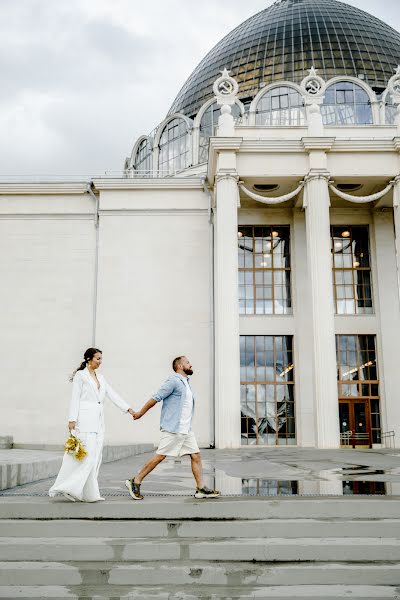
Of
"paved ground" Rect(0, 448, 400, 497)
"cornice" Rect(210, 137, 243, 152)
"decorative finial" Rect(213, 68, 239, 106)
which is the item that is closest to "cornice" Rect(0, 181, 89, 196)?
"cornice" Rect(210, 137, 243, 152)

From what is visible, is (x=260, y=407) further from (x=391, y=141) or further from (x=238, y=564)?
(x=238, y=564)

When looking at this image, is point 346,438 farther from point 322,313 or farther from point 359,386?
point 322,313

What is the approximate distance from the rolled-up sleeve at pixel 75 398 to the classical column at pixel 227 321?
15.5 metres

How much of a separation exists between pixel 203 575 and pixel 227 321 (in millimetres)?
17554

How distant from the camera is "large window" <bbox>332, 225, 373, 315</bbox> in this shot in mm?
27141

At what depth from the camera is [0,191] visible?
2764cm

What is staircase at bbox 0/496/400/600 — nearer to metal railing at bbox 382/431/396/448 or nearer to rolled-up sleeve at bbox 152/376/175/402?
rolled-up sleeve at bbox 152/376/175/402

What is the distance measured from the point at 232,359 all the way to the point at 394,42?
29599 millimetres

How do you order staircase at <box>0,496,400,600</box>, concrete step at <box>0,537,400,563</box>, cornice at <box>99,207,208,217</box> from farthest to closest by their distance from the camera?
cornice at <box>99,207,208,217</box> → concrete step at <box>0,537,400,563</box> → staircase at <box>0,496,400,600</box>

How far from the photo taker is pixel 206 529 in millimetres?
5820

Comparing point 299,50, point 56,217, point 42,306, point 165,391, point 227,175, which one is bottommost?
point 165,391

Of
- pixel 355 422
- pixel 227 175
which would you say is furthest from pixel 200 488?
pixel 355 422

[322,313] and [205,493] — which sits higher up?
[322,313]

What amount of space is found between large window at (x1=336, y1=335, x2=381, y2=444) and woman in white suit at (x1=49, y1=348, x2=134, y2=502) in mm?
20836
